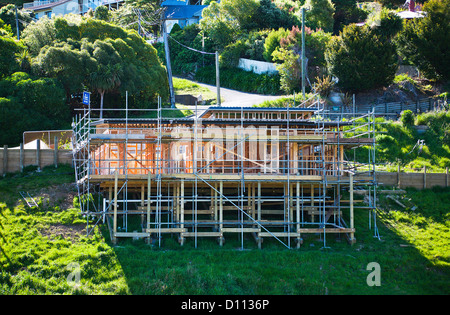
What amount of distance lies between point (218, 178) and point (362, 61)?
20.9m

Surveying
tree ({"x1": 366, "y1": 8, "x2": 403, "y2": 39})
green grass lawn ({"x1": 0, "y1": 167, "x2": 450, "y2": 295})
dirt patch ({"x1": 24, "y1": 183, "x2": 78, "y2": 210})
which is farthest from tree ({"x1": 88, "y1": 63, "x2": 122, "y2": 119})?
tree ({"x1": 366, "y1": 8, "x2": 403, "y2": 39})

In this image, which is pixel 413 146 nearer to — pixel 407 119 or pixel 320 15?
pixel 407 119

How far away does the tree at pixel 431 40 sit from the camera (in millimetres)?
39844

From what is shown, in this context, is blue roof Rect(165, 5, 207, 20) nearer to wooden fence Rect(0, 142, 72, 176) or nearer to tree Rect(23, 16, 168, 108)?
tree Rect(23, 16, 168, 108)

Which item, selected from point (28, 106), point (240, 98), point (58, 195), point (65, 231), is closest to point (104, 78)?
point (28, 106)

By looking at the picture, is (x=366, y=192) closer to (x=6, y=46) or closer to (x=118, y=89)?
(x=118, y=89)

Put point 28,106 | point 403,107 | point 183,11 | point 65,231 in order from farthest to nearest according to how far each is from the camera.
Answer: point 183,11
point 403,107
point 28,106
point 65,231

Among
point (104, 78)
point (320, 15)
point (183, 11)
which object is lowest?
point (104, 78)

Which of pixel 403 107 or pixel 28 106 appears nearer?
pixel 28 106

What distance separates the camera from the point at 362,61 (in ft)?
132

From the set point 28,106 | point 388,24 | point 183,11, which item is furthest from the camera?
point 183,11

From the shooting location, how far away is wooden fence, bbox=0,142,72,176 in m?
28.1

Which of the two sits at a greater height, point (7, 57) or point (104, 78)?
point (7, 57)

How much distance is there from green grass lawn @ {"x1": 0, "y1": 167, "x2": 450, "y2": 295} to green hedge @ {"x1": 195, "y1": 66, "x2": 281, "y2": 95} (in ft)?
74.4
